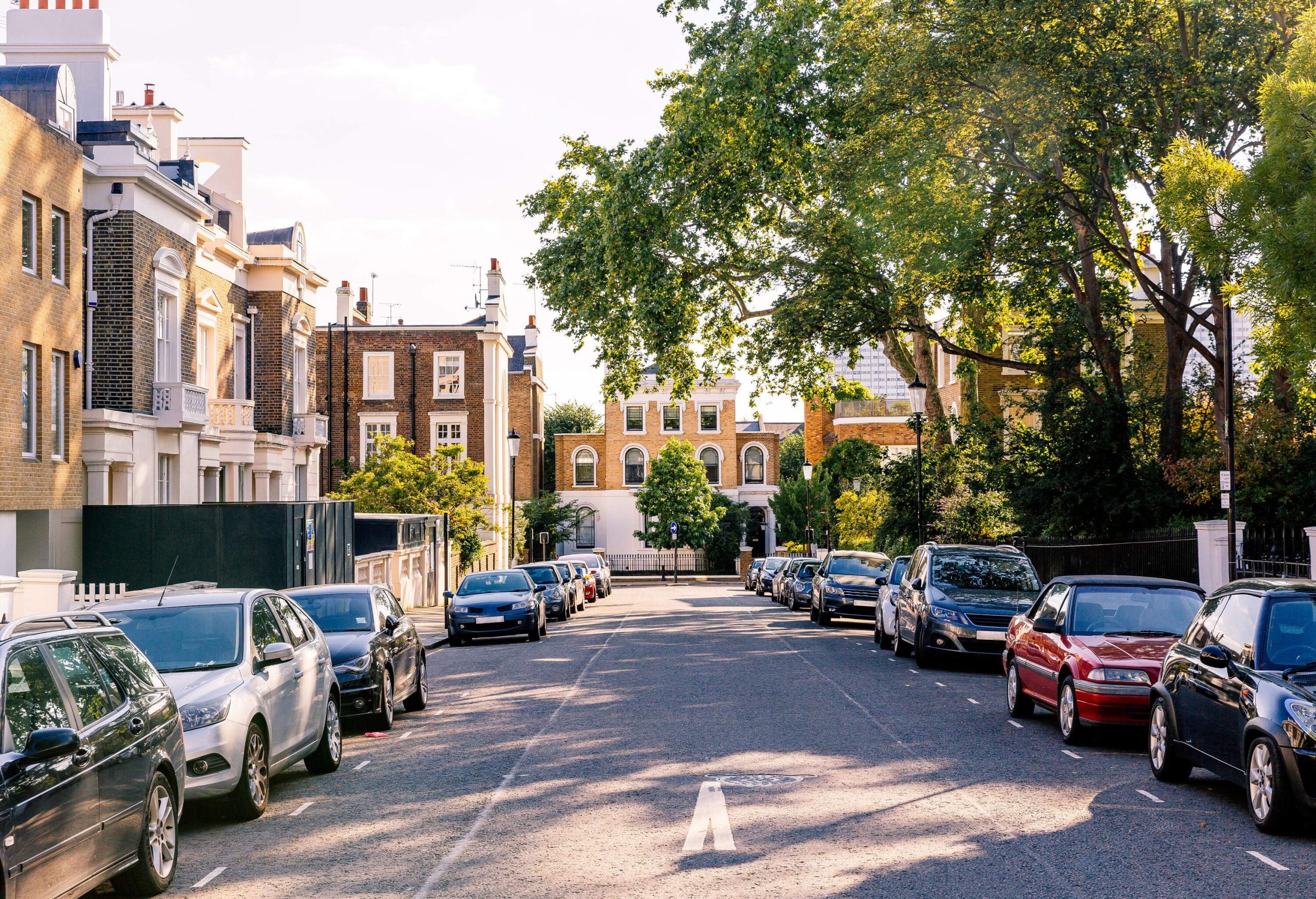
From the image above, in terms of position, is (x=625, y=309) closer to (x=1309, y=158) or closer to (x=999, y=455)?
(x=999, y=455)

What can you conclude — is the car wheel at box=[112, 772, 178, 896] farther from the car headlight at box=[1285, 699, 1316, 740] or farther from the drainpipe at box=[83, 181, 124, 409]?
the drainpipe at box=[83, 181, 124, 409]

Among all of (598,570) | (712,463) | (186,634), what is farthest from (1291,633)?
(712,463)

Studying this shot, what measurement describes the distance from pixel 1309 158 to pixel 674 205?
55.9 feet

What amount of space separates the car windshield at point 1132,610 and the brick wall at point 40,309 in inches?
711

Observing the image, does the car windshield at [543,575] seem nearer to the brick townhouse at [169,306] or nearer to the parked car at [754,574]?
the brick townhouse at [169,306]

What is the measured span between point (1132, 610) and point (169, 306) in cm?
2425

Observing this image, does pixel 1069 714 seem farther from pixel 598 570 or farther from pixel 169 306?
pixel 598 570

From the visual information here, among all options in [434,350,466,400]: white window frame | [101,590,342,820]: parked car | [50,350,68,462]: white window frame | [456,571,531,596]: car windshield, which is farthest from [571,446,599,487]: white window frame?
[101,590,342,820]: parked car

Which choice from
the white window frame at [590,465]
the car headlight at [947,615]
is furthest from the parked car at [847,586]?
the white window frame at [590,465]

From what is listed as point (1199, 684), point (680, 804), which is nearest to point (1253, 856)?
Answer: point (1199, 684)

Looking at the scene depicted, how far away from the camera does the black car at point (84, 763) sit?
5.80 metres

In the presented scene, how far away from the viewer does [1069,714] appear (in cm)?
1232

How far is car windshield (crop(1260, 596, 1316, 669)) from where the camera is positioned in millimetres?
8930

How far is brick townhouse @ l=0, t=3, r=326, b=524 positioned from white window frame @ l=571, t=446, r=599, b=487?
150ft
